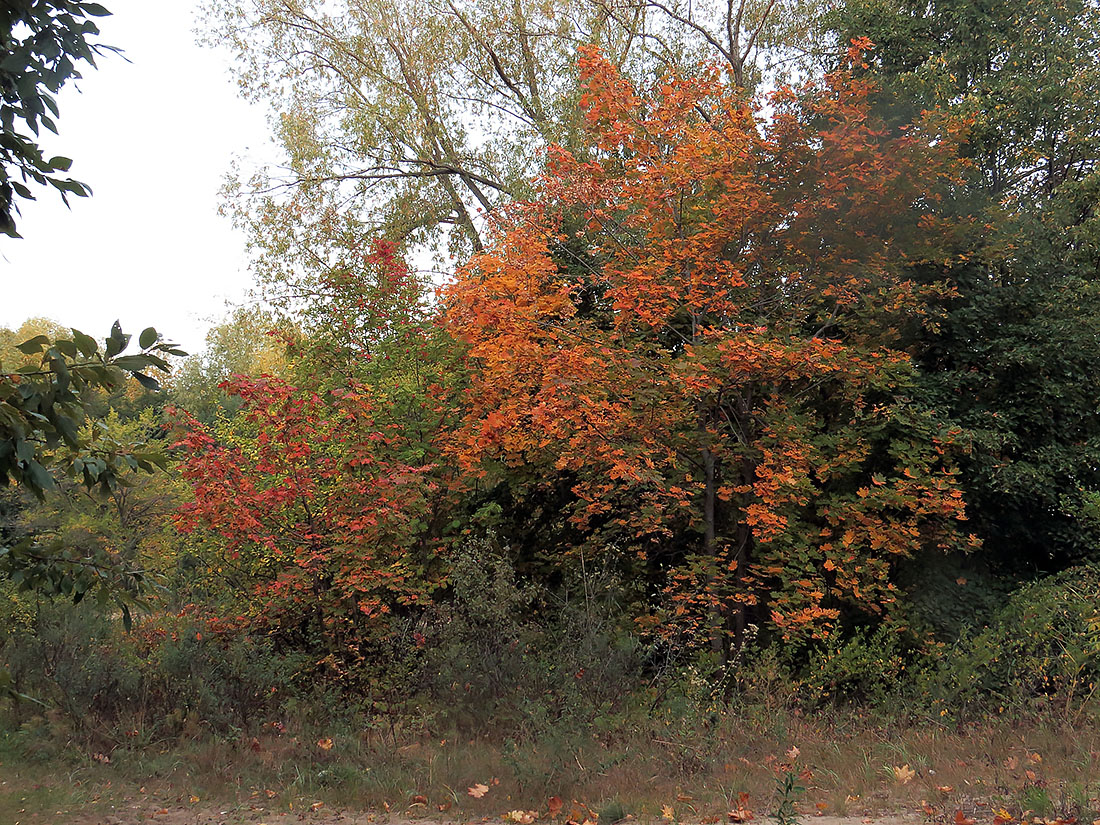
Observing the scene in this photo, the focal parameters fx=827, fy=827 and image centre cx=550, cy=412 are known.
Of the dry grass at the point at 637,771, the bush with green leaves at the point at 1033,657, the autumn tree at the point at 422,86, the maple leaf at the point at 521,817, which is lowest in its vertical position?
the maple leaf at the point at 521,817

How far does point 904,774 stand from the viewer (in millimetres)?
5664

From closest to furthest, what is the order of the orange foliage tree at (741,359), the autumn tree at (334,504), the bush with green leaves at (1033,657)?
1. the bush with green leaves at (1033,657)
2. the orange foliage tree at (741,359)
3. the autumn tree at (334,504)

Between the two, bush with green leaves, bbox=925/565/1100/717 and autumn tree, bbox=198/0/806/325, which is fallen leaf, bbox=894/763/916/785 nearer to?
bush with green leaves, bbox=925/565/1100/717

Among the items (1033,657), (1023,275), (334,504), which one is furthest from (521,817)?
(1023,275)

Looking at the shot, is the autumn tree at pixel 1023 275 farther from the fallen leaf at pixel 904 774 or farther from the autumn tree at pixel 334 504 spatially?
the autumn tree at pixel 334 504

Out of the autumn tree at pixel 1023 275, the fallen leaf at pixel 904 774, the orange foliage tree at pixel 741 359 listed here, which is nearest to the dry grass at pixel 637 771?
the fallen leaf at pixel 904 774

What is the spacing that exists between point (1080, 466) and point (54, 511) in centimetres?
1724

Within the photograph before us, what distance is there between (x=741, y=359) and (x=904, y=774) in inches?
159

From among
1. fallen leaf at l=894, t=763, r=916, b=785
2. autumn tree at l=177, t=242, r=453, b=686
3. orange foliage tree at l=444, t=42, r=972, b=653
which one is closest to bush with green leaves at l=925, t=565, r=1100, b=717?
orange foliage tree at l=444, t=42, r=972, b=653

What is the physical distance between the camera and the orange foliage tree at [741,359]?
891cm

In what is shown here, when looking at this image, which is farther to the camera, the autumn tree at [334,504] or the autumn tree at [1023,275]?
the autumn tree at [1023,275]

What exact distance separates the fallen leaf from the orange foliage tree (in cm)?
286

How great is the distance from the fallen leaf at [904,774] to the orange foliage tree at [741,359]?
2862mm

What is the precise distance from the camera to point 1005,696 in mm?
7578
